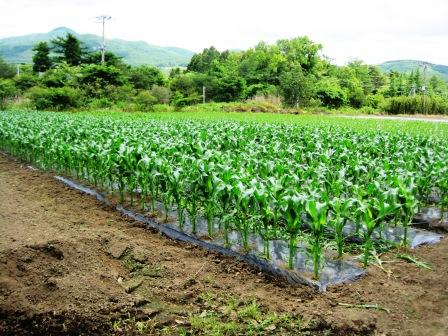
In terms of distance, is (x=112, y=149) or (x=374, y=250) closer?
(x=374, y=250)

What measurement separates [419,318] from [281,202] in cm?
182

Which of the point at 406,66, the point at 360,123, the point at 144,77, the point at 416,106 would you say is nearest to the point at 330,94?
the point at 416,106

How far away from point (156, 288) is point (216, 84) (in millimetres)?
46705

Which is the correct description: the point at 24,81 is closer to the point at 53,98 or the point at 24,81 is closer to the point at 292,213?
the point at 53,98

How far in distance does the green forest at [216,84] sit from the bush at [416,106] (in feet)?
0.34

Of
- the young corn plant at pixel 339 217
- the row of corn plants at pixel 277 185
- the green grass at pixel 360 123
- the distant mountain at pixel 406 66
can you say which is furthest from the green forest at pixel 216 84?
the distant mountain at pixel 406 66

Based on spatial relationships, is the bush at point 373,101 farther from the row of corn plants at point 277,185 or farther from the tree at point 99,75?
the row of corn plants at point 277,185

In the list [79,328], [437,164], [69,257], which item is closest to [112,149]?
[69,257]

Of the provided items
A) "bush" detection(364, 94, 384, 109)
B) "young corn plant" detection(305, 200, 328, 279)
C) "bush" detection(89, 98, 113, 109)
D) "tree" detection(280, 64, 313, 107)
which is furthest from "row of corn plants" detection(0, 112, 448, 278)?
"bush" detection(364, 94, 384, 109)

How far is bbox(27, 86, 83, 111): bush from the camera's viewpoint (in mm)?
35250

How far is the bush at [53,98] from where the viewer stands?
116 feet

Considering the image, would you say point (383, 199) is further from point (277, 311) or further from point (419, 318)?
point (277, 311)

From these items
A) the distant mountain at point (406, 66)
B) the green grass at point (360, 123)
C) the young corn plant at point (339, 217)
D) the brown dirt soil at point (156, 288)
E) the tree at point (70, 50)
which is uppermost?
the distant mountain at point (406, 66)

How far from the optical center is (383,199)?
17.6ft
